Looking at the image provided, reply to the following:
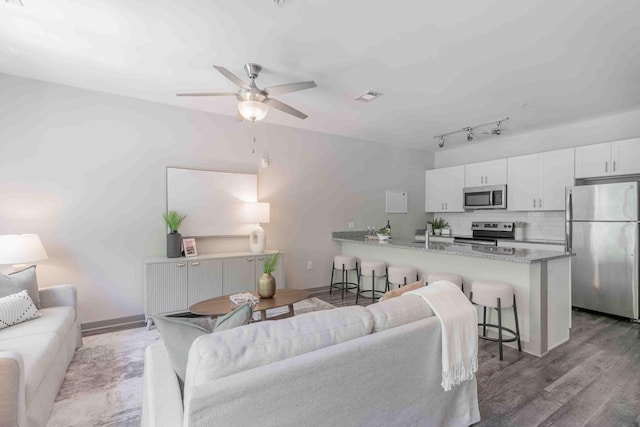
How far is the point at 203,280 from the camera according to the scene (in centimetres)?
374

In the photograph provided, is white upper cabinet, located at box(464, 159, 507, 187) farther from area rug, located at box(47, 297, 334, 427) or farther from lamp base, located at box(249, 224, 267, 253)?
area rug, located at box(47, 297, 334, 427)

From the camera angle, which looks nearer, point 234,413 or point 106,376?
point 234,413

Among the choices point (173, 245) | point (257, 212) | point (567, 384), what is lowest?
point (567, 384)

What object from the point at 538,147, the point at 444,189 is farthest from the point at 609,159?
the point at 444,189

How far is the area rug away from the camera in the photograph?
1951 millimetres

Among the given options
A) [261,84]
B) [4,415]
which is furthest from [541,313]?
[4,415]

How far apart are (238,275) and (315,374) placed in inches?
118

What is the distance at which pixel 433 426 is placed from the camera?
1615mm

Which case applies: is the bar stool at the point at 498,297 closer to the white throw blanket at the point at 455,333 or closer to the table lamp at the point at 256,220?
the white throw blanket at the point at 455,333

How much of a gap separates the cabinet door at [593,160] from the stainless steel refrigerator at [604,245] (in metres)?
0.35

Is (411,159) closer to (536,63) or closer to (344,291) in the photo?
(344,291)

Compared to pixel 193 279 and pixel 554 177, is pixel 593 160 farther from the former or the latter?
pixel 193 279

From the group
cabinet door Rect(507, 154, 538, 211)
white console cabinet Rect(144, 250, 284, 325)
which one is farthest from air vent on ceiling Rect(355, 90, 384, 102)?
cabinet door Rect(507, 154, 538, 211)

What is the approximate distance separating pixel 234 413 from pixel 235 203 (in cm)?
352
